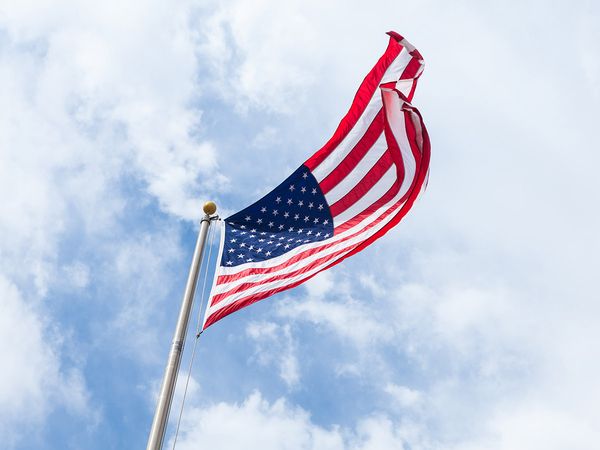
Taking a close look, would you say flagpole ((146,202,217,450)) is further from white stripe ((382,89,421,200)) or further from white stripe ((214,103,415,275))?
white stripe ((382,89,421,200))

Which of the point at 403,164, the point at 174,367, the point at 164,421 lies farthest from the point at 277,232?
the point at 164,421

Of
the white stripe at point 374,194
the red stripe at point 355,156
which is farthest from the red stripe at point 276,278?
the red stripe at point 355,156

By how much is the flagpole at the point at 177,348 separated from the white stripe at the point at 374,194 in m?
3.38

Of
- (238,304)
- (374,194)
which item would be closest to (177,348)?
(238,304)

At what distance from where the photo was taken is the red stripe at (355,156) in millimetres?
15023

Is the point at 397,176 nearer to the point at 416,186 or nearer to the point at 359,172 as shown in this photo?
the point at 416,186

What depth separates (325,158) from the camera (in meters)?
15.1

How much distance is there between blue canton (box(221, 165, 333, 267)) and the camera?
1342 centimetres

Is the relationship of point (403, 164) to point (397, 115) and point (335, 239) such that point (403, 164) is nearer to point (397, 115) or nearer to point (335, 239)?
point (397, 115)

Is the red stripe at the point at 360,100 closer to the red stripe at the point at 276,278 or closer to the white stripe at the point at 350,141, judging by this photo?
the white stripe at the point at 350,141

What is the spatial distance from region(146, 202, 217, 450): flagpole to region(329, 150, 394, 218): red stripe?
333 centimetres

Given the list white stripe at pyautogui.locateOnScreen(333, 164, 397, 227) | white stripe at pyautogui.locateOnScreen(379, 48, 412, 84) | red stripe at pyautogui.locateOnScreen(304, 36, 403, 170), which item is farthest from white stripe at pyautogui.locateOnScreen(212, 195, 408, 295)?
A: white stripe at pyautogui.locateOnScreen(379, 48, 412, 84)

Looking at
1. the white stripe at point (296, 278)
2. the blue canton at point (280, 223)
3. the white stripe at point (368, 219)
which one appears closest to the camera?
the white stripe at point (296, 278)

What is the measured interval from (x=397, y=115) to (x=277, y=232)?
3767 mm
